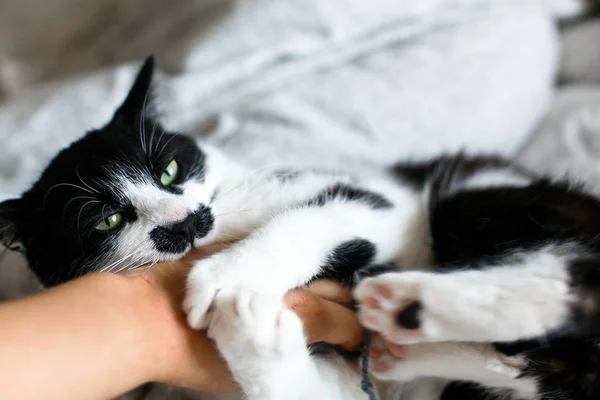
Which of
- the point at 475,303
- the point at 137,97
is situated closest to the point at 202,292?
the point at 475,303

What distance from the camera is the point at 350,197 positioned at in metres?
1.09

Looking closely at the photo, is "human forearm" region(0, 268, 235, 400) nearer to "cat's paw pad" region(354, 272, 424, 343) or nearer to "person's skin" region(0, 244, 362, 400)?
"person's skin" region(0, 244, 362, 400)

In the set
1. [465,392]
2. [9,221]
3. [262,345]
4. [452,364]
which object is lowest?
[465,392]

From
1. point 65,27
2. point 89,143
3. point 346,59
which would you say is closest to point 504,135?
point 346,59

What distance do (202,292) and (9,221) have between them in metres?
0.46

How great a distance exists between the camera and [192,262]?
919 millimetres

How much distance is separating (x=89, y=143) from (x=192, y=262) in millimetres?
359

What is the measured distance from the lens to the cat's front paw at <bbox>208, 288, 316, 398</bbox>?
0.76 meters

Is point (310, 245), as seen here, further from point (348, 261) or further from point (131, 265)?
point (131, 265)

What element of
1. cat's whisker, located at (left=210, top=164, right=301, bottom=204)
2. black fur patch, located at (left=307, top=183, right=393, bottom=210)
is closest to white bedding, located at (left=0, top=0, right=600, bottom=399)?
cat's whisker, located at (left=210, top=164, right=301, bottom=204)

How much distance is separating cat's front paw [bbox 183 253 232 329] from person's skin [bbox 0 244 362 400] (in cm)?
2

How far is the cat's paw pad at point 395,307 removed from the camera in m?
0.80

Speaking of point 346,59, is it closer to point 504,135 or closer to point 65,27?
point 504,135

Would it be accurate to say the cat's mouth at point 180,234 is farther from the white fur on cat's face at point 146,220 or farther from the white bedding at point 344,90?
the white bedding at point 344,90
